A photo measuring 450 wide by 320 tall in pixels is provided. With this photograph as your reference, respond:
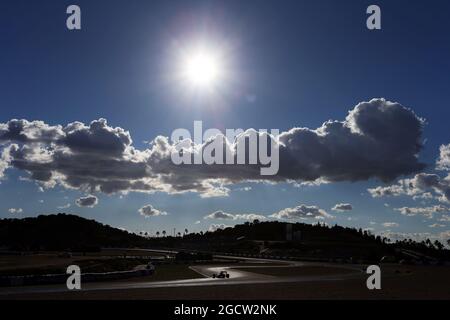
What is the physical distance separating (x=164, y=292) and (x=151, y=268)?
57.7 ft

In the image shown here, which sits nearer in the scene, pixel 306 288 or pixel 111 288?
pixel 111 288

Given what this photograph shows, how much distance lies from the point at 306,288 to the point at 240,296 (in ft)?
22.6

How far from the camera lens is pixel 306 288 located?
114 feet

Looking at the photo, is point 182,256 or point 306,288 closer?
point 306,288

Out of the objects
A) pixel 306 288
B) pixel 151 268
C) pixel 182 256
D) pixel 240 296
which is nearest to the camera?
pixel 240 296
